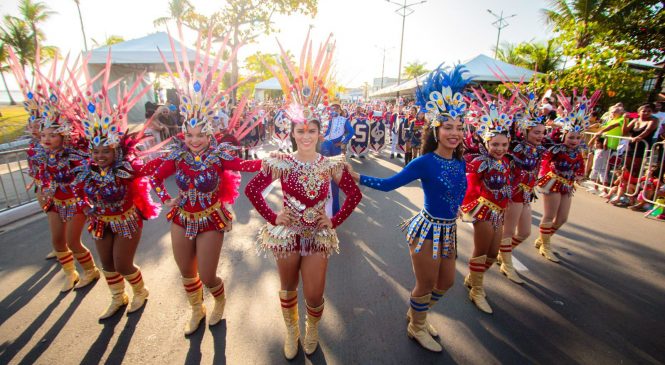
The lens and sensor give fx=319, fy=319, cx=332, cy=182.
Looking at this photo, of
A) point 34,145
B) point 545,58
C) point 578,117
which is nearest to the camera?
point 34,145

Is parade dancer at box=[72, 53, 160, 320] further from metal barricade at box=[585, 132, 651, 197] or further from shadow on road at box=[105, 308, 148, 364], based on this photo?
metal barricade at box=[585, 132, 651, 197]

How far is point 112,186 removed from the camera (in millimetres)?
2895

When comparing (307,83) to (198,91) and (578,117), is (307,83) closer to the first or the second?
(198,91)

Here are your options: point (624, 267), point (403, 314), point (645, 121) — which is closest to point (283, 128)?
point (403, 314)

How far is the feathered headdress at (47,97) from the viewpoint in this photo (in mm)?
3195

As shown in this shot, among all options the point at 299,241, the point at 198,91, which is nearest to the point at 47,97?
the point at 198,91

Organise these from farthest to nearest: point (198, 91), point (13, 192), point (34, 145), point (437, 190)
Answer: point (13, 192), point (34, 145), point (198, 91), point (437, 190)

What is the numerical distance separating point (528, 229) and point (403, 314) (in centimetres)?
201

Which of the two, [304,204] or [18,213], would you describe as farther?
[18,213]

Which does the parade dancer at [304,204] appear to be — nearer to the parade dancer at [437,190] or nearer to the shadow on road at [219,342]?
the parade dancer at [437,190]

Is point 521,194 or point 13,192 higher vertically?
point 521,194

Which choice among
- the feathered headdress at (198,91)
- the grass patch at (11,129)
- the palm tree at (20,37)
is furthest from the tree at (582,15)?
the palm tree at (20,37)

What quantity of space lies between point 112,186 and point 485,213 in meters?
3.53

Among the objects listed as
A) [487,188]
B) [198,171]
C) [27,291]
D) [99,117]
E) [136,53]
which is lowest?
[27,291]
